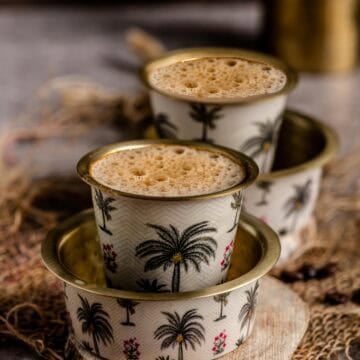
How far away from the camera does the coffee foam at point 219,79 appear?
110 centimetres

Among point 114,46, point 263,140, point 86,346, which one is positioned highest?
point 263,140

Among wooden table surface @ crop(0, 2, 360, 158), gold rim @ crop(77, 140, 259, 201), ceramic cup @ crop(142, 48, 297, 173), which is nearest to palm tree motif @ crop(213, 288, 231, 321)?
gold rim @ crop(77, 140, 259, 201)

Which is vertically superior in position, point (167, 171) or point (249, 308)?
point (167, 171)

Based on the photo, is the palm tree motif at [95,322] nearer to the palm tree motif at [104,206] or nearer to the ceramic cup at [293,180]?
the palm tree motif at [104,206]

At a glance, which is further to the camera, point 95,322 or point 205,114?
point 205,114

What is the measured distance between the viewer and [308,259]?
4.11ft

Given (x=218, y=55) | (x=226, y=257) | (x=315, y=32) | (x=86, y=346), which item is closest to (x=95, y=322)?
(x=86, y=346)

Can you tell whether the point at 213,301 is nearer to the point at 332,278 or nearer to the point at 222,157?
the point at 222,157

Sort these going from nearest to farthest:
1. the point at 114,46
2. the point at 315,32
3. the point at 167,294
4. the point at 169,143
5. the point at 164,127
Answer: the point at 167,294, the point at 169,143, the point at 164,127, the point at 315,32, the point at 114,46

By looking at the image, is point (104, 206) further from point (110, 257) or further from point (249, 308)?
point (249, 308)

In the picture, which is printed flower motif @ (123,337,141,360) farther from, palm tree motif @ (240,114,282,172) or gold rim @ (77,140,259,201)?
palm tree motif @ (240,114,282,172)

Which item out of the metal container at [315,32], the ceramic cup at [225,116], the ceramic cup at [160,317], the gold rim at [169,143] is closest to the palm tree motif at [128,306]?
the ceramic cup at [160,317]

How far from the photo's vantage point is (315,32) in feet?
6.52

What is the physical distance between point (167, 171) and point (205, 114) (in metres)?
0.18
